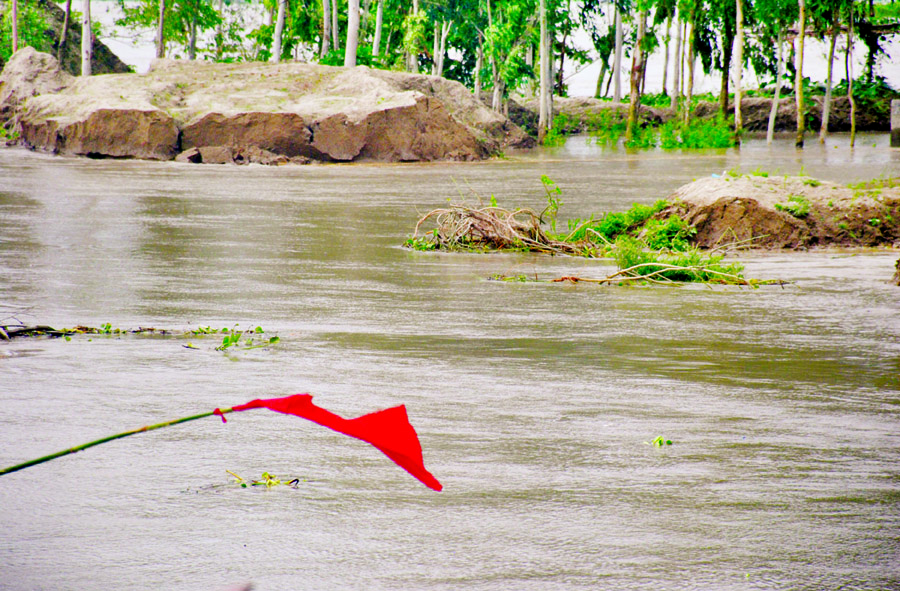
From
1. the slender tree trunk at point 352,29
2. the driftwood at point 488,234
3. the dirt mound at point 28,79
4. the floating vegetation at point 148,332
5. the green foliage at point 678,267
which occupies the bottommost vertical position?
the floating vegetation at point 148,332

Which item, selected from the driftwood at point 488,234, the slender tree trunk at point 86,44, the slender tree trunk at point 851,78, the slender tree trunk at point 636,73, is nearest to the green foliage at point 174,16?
the slender tree trunk at point 86,44

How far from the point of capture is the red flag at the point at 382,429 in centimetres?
115

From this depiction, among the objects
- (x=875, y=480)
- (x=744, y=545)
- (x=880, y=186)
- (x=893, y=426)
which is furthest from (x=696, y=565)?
(x=880, y=186)

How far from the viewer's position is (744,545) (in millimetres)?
2439

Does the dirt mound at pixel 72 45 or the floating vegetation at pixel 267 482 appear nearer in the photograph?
the floating vegetation at pixel 267 482

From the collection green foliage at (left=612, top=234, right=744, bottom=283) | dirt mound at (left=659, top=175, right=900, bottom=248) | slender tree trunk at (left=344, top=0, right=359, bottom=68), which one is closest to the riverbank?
slender tree trunk at (left=344, top=0, right=359, bottom=68)

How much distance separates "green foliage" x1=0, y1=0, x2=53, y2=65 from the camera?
174 feet

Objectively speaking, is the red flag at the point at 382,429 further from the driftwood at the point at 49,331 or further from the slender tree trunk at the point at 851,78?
the slender tree trunk at the point at 851,78

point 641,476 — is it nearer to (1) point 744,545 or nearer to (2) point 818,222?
(1) point 744,545

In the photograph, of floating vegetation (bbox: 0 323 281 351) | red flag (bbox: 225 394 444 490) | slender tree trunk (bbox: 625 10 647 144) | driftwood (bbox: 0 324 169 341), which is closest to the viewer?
red flag (bbox: 225 394 444 490)

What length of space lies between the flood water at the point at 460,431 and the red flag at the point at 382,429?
107 centimetres

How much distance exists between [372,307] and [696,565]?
4473mm

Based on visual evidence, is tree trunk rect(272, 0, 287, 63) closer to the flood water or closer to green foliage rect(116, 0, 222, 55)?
green foliage rect(116, 0, 222, 55)

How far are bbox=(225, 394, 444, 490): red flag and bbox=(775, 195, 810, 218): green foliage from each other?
10065mm
